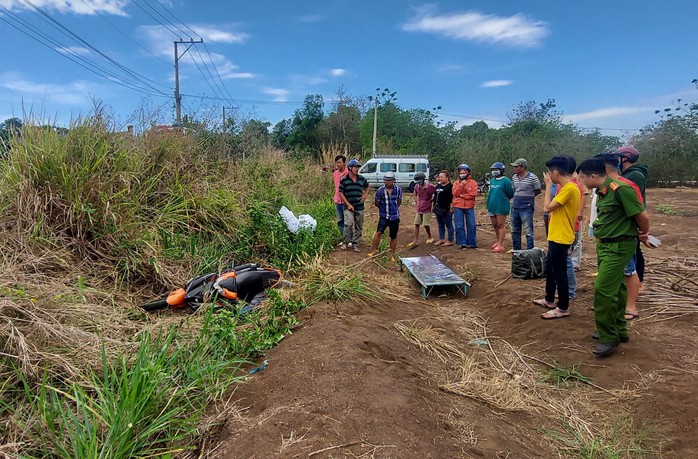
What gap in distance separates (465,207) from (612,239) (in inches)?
150

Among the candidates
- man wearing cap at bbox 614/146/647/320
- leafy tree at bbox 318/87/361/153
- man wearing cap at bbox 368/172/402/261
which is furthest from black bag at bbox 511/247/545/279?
leafy tree at bbox 318/87/361/153

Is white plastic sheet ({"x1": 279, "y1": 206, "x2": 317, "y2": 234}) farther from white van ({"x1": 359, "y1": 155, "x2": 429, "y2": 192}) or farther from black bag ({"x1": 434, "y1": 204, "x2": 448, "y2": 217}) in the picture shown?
white van ({"x1": 359, "y1": 155, "x2": 429, "y2": 192})

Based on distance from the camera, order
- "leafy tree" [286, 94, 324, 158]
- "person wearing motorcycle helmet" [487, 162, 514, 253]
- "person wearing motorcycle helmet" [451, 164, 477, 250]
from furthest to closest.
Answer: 1. "leafy tree" [286, 94, 324, 158]
2. "person wearing motorcycle helmet" [451, 164, 477, 250]
3. "person wearing motorcycle helmet" [487, 162, 514, 253]

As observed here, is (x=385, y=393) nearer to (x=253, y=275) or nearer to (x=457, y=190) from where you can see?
(x=253, y=275)

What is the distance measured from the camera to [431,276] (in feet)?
18.1

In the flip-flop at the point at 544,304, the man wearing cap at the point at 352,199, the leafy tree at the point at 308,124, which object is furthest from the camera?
the leafy tree at the point at 308,124

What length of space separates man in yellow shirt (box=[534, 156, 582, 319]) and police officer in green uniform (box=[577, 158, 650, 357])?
45cm

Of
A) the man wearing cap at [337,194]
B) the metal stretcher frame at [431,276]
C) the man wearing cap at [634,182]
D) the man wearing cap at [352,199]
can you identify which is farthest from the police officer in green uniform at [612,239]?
the man wearing cap at [337,194]

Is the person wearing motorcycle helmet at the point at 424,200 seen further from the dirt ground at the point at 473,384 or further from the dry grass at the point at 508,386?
the dry grass at the point at 508,386

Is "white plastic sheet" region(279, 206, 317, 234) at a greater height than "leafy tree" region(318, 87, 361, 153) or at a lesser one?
lesser

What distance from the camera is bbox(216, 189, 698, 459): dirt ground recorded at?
2.20 m

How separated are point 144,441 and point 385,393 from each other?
1348 millimetres

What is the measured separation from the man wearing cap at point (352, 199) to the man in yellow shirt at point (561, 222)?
10.9 feet

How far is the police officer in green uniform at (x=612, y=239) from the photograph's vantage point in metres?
3.31
